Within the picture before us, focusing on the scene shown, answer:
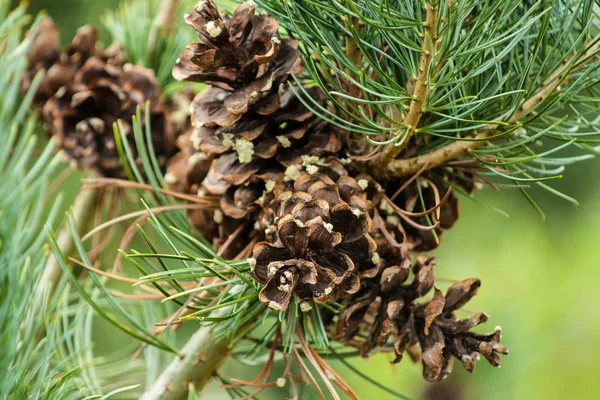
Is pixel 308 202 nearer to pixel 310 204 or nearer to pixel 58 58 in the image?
pixel 310 204

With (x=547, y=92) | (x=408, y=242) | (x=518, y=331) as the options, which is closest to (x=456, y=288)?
(x=408, y=242)

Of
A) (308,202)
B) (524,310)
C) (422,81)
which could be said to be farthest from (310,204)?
(524,310)

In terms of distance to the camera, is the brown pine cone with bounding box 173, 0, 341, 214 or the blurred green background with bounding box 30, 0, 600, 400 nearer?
the brown pine cone with bounding box 173, 0, 341, 214

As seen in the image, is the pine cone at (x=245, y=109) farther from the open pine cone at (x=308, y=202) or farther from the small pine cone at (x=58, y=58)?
the small pine cone at (x=58, y=58)

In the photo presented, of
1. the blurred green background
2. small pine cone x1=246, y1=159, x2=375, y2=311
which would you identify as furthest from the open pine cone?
the blurred green background

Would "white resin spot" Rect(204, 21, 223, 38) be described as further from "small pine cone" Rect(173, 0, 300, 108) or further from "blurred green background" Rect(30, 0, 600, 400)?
"blurred green background" Rect(30, 0, 600, 400)

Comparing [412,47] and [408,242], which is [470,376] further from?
[412,47]

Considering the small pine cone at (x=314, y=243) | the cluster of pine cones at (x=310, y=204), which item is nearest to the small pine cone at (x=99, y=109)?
the cluster of pine cones at (x=310, y=204)
